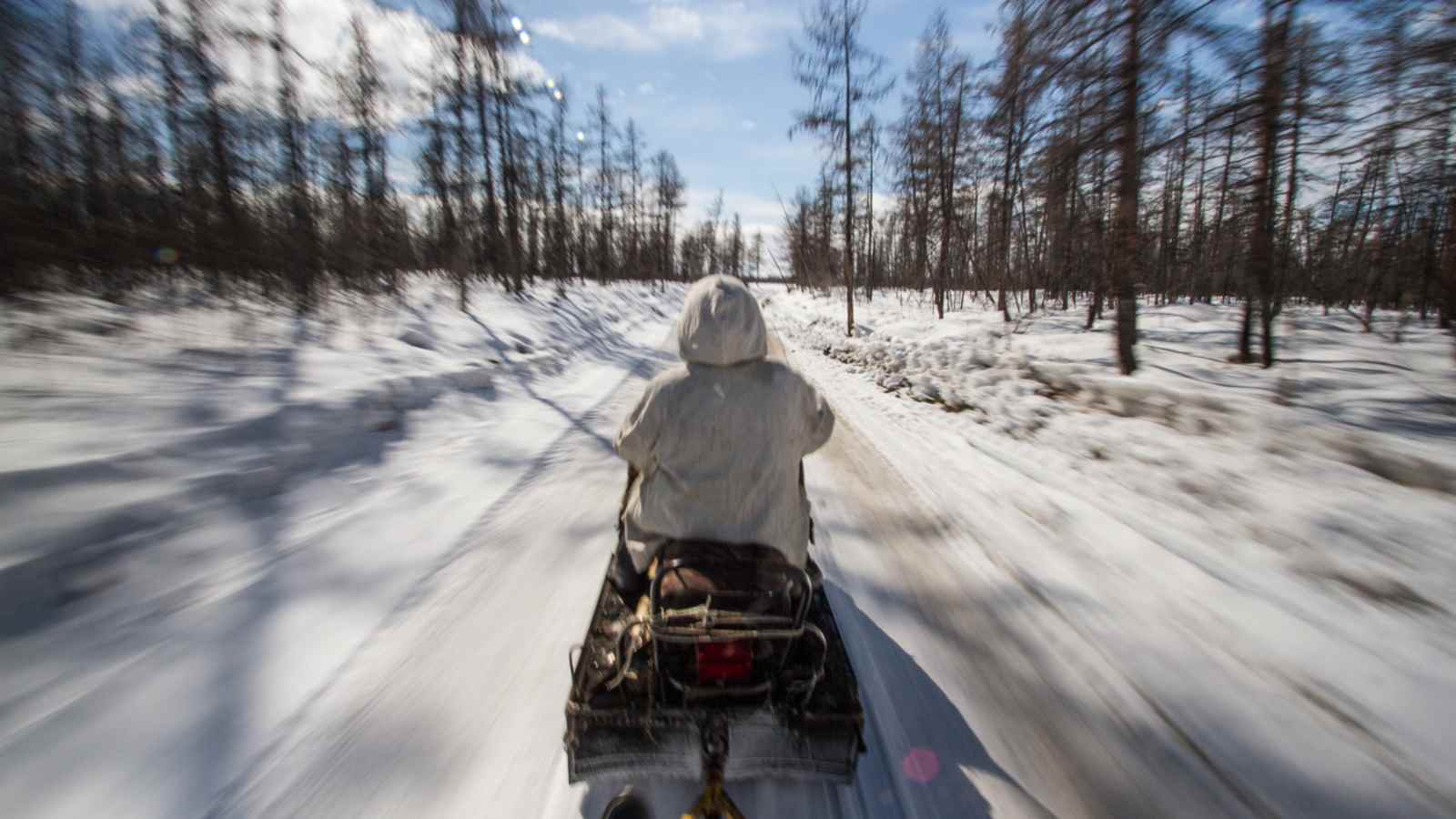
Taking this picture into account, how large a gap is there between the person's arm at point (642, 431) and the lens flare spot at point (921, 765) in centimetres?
149

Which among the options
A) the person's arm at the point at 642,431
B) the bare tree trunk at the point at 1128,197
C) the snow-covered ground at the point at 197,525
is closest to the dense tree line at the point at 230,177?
the snow-covered ground at the point at 197,525

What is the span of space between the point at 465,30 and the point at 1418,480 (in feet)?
58.0

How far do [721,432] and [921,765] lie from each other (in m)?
1.45

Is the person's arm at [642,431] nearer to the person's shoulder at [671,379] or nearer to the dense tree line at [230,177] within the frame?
the person's shoulder at [671,379]

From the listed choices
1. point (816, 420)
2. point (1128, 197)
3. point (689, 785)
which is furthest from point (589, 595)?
point (1128, 197)

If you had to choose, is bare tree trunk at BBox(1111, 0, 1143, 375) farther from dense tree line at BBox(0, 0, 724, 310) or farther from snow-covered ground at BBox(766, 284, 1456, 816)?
dense tree line at BBox(0, 0, 724, 310)

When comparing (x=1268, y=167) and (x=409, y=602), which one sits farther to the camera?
(x=1268, y=167)

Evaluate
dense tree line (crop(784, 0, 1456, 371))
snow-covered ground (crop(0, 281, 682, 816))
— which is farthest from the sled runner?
dense tree line (crop(784, 0, 1456, 371))

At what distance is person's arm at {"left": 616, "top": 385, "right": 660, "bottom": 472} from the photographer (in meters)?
2.03

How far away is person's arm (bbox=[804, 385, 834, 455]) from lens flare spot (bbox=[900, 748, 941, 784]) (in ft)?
3.96

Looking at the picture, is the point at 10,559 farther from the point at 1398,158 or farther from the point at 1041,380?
the point at 1398,158

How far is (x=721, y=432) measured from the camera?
193cm

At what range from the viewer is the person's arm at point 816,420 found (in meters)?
2.22

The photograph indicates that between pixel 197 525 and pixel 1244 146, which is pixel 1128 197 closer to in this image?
pixel 1244 146
